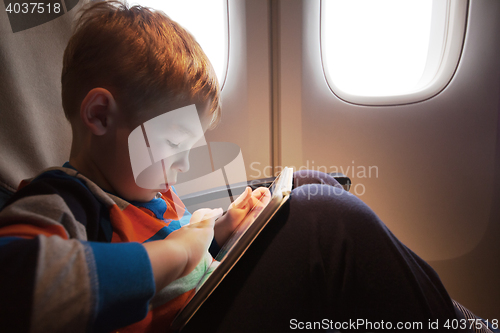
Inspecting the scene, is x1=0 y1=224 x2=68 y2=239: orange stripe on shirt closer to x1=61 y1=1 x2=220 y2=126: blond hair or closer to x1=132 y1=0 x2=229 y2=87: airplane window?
x1=61 y1=1 x2=220 y2=126: blond hair

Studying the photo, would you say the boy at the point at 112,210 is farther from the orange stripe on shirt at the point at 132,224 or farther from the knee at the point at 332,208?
the knee at the point at 332,208

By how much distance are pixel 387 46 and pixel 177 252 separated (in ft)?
3.68

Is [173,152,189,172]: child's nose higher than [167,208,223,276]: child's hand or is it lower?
higher

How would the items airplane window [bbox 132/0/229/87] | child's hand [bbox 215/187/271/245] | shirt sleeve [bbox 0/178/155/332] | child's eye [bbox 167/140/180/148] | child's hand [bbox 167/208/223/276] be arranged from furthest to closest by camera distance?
airplane window [bbox 132/0/229/87], child's hand [bbox 215/187/271/245], child's eye [bbox 167/140/180/148], child's hand [bbox 167/208/223/276], shirt sleeve [bbox 0/178/155/332]

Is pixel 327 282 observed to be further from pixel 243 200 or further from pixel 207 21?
pixel 207 21

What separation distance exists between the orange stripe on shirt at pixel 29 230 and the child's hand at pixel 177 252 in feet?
0.31

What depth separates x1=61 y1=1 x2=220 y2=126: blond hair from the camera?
0.41 m

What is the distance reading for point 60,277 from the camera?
0.20 m

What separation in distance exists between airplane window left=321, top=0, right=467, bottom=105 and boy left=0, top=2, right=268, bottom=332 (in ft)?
2.25

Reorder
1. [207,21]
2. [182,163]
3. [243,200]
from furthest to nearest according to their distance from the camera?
[207,21]
[243,200]
[182,163]

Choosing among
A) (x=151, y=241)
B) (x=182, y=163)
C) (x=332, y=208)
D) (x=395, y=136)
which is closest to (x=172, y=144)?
(x=182, y=163)

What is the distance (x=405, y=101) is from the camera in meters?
0.98

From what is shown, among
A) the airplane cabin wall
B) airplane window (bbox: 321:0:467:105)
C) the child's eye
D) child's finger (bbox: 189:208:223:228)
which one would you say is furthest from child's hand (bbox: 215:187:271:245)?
airplane window (bbox: 321:0:467:105)

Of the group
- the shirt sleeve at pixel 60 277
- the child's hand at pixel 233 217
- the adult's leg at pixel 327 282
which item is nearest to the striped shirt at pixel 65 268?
the shirt sleeve at pixel 60 277
